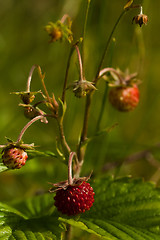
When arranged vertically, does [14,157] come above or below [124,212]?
above

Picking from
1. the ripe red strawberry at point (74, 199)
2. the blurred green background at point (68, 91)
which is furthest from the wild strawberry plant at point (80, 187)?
the blurred green background at point (68, 91)

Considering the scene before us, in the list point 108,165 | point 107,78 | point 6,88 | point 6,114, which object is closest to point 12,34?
point 6,88

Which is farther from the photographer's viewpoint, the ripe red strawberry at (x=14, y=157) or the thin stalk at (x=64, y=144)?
the thin stalk at (x=64, y=144)

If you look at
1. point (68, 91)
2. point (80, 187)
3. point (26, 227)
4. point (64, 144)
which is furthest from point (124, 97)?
point (68, 91)

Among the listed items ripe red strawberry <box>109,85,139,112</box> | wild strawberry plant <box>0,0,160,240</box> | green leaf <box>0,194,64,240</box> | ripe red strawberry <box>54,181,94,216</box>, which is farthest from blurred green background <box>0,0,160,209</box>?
ripe red strawberry <box>54,181,94,216</box>

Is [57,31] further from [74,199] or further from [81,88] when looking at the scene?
[74,199]

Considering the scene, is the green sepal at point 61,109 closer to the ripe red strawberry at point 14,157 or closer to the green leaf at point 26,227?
the ripe red strawberry at point 14,157
